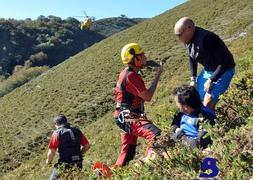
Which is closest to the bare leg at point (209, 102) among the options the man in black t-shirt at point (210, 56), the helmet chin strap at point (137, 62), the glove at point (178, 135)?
the man in black t-shirt at point (210, 56)

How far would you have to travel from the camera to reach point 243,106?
6.18 m

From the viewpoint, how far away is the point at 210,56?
271 inches

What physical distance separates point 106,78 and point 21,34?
116960 millimetres

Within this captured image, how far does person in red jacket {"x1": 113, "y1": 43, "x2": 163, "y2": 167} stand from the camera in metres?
6.46

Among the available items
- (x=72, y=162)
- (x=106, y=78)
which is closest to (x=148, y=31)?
(x=106, y=78)

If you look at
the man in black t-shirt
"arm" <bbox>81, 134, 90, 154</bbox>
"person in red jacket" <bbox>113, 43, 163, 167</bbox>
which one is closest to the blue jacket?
"person in red jacket" <bbox>113, 43, 163, 167</bbox>

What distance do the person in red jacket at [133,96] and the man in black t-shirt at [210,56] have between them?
2.19ft

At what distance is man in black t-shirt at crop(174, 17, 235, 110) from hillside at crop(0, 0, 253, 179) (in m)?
0.24

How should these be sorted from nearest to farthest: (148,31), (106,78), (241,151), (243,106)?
(241,151) < (243,106) < (106,78) < (148,31)

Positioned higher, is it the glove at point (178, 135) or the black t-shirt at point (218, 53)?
the black t-shirt at point (218, 53)

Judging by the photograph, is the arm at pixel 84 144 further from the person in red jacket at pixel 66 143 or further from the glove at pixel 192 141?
the glove at pixel 192 141

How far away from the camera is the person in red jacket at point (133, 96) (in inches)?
254

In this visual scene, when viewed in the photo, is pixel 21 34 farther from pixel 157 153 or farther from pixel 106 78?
pixel 157 153

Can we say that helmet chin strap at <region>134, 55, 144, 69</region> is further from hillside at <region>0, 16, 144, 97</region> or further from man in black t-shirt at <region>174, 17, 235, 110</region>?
hillside at <region>0, 16, 144, 97</region>
